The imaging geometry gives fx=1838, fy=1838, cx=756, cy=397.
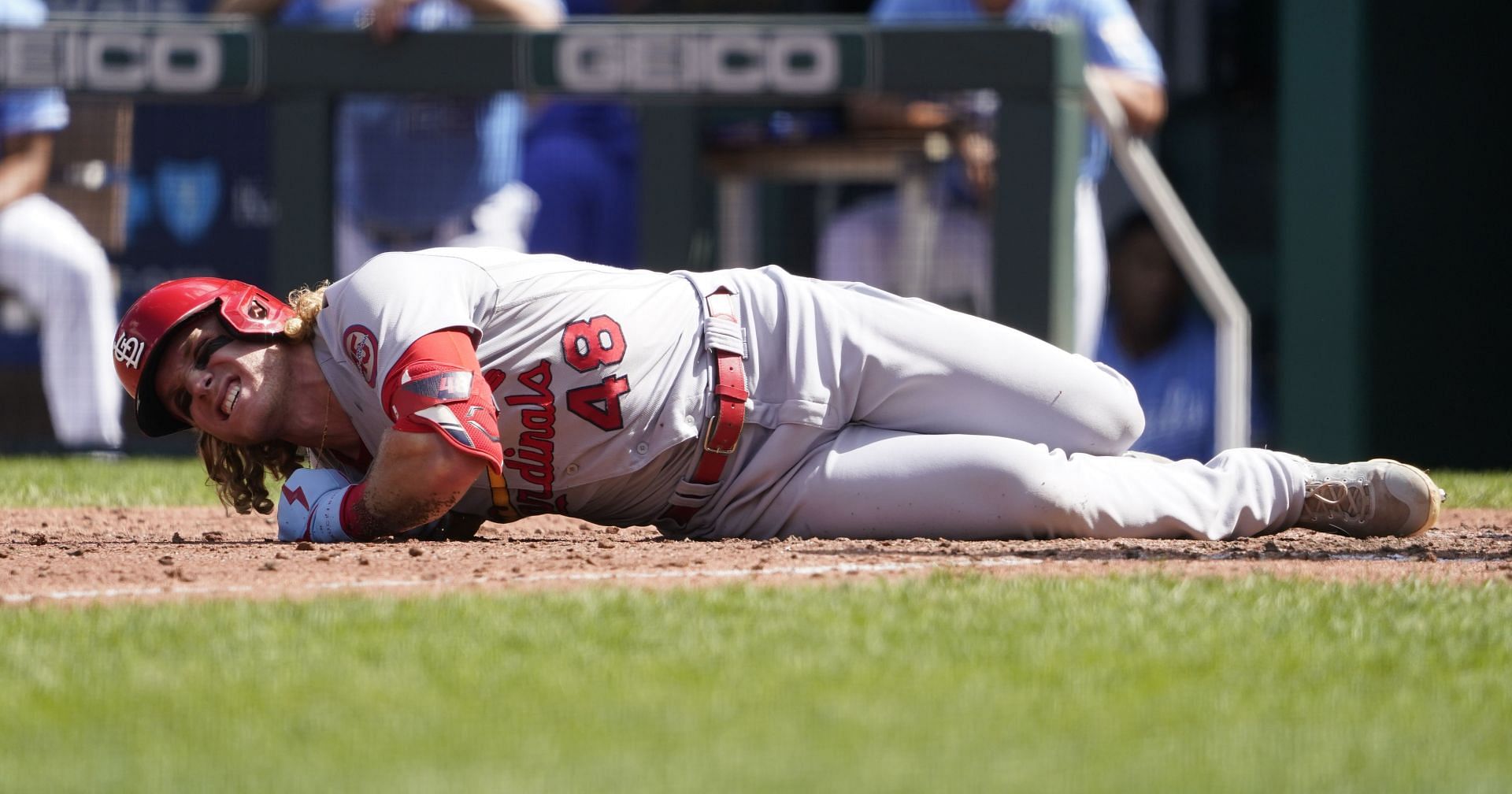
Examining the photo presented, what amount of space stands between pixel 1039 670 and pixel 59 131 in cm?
605

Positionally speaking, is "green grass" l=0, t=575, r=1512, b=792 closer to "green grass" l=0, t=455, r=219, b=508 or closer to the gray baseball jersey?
the gray baseball jersey

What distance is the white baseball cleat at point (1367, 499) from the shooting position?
4.09 meters

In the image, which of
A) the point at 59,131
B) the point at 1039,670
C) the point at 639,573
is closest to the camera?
the point at 1039,670

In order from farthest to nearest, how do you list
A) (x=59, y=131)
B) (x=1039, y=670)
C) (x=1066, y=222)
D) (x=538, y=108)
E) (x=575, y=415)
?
(x=538, y=108) < (x=59, y=131) < (x=1066, y=222) < (x=575, y=415) < (x=1039, y=670)

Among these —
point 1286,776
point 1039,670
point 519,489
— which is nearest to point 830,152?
point 519,489

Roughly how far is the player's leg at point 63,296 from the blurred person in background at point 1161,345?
423 centimetres

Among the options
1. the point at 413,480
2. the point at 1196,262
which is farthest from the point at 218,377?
the point at 1196,262

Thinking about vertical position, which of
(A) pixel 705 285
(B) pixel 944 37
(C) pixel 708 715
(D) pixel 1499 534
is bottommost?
(D) pixel 1499 534

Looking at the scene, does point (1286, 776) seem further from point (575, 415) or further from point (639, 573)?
point (575, 415)

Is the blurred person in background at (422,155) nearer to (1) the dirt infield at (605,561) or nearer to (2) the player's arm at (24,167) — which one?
(2) the player's arm at (24,167)

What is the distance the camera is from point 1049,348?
4141 millimetres

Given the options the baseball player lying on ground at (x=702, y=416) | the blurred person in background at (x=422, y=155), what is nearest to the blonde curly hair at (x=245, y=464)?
the baseball player lying on ground at (x=702, y=416)

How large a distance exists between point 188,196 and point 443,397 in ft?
17.3

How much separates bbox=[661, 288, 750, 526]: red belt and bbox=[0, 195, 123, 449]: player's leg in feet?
13.6
